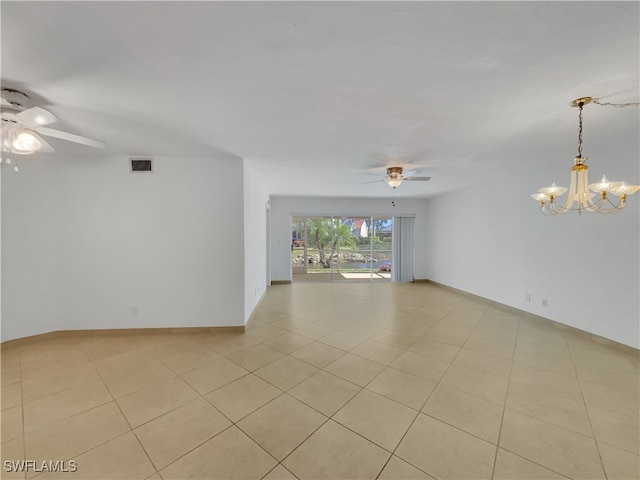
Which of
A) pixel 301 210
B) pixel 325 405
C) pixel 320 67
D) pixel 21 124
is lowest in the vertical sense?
pixel 325 405

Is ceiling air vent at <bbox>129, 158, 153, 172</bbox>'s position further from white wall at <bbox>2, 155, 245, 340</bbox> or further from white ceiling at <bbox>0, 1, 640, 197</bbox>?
white ceiling at <bbox>0, 1, 640, 197</bbox>

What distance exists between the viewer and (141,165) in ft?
11.5

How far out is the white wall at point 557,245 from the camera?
311cm

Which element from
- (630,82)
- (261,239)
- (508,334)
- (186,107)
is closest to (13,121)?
(186,107)

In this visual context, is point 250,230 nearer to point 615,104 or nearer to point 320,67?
point 320,67

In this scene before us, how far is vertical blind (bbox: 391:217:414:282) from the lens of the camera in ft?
25.5

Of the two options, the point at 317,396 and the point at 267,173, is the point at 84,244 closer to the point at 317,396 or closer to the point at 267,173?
the point at 267,173

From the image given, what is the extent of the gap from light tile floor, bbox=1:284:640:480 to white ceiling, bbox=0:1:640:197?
2515 mm

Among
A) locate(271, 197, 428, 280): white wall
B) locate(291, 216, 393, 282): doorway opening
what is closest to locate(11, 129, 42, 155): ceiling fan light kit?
locate(271, 197, 428, 280): white wall

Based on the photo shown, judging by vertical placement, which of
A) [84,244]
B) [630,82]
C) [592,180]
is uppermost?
[630,82]

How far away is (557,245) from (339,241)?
5.21 metres

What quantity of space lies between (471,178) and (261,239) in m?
4.46

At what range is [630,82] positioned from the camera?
5.70 feet
